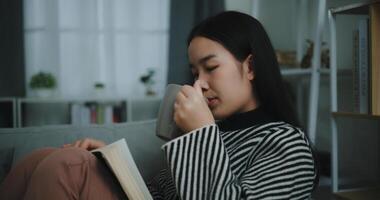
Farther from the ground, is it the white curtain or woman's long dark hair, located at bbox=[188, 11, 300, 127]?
the white curtain

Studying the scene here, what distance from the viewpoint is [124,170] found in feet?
2.62

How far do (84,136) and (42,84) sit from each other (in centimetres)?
158

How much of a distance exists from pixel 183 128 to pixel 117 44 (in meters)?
2.36

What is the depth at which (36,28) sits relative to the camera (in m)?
2.97

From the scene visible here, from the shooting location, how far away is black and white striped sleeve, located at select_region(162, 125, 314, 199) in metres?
0.73

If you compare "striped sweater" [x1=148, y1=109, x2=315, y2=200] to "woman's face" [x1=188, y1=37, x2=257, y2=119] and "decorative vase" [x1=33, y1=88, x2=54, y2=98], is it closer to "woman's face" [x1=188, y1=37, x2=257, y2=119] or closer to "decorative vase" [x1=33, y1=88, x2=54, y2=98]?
"woman's face" [x1=188, y1=37, x2=257, y2=119]

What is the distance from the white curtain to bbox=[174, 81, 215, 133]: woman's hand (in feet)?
7.36

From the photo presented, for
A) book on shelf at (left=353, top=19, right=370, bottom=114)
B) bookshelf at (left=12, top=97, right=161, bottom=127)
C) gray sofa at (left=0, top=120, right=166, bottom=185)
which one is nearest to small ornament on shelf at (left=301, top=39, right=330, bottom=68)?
book on shelf at (left=353, top=19, right=370, bottom=114)

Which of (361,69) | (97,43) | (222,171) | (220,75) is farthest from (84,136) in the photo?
(97,43)

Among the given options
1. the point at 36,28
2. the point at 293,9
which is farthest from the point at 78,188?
the point at 36,28

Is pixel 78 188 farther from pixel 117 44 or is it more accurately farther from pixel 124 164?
pixel 117 44

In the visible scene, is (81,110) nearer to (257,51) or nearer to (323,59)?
(323,59)

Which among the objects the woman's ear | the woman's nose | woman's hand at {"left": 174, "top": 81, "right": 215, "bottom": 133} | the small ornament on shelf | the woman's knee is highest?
the small ornament on shelf

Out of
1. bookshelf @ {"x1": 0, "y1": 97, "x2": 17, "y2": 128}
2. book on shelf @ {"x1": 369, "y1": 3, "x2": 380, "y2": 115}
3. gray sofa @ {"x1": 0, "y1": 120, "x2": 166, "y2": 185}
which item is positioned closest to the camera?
book on shelf @ {"x1": 369, "y1": 3, "x2": 380, "y2": 115}
